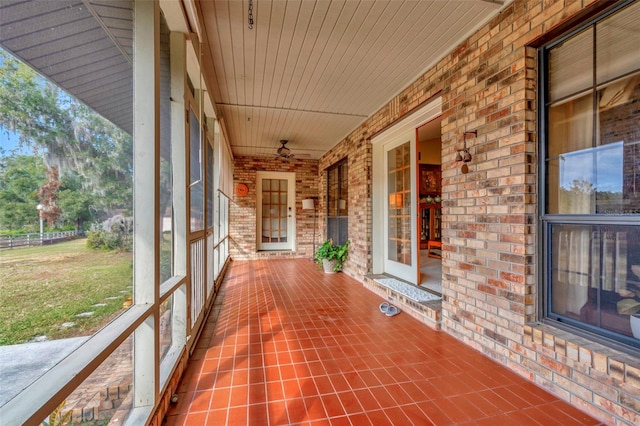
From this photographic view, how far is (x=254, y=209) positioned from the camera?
713 cm

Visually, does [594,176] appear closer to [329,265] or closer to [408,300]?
[408,300]

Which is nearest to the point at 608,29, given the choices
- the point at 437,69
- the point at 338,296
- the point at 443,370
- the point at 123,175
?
the point at 437,69

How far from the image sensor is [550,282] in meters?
1.91

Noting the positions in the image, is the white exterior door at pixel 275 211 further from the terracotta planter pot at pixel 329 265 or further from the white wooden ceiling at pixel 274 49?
the white wooden ceiling at pixel 274 49

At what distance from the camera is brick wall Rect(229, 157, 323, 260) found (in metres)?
7.00

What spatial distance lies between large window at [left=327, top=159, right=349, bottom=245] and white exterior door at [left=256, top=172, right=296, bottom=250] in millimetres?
1155

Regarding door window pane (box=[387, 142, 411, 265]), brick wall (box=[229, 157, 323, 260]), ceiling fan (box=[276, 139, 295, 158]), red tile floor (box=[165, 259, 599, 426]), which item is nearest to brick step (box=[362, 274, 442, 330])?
red tile floor (box=[165, 259, 599, 426])

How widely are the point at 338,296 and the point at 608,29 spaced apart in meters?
3.38

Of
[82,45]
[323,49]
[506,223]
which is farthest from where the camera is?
[323,49]

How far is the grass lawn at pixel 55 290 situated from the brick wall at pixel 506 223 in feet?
7.84

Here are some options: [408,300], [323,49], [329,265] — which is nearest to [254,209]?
[329,265]

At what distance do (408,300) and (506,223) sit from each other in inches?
57.1

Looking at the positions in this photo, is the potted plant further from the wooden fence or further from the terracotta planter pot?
the wooden fence

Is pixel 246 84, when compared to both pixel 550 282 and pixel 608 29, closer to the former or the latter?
pixel 608 29
